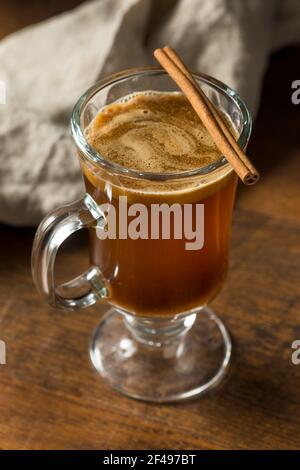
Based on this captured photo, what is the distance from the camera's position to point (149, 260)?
876mm

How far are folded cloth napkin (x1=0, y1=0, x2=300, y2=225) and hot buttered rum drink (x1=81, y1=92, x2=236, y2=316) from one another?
245 millimetres

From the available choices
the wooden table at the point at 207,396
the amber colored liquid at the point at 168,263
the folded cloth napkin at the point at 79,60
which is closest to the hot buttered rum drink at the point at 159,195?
the amber colored liquid at the point at 168,263

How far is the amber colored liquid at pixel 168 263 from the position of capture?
862 mm

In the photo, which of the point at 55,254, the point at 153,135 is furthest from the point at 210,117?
the point at 55,254

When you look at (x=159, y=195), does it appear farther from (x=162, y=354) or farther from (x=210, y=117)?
(x=162, y=354)

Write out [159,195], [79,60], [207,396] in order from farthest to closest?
[79,60] → [207,396] → [159,195]

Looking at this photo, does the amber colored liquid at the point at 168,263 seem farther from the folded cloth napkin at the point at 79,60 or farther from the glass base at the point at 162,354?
the folded cloth napkin at the point at 79,60

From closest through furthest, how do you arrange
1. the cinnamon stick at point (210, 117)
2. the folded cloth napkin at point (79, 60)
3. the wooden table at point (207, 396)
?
1. the cinnamon stick at point (210, 117)
2. the wooden table at point (207, 396)
3. the folded cloth napkin at point (79, 60)

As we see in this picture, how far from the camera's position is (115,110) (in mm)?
928

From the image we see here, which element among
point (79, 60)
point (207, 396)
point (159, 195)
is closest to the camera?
point (159, 195)

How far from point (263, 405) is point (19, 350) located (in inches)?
11.9

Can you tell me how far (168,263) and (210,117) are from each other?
0.52ft

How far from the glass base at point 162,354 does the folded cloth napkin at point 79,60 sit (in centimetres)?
21

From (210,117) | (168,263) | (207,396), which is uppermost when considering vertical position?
(210,117)
